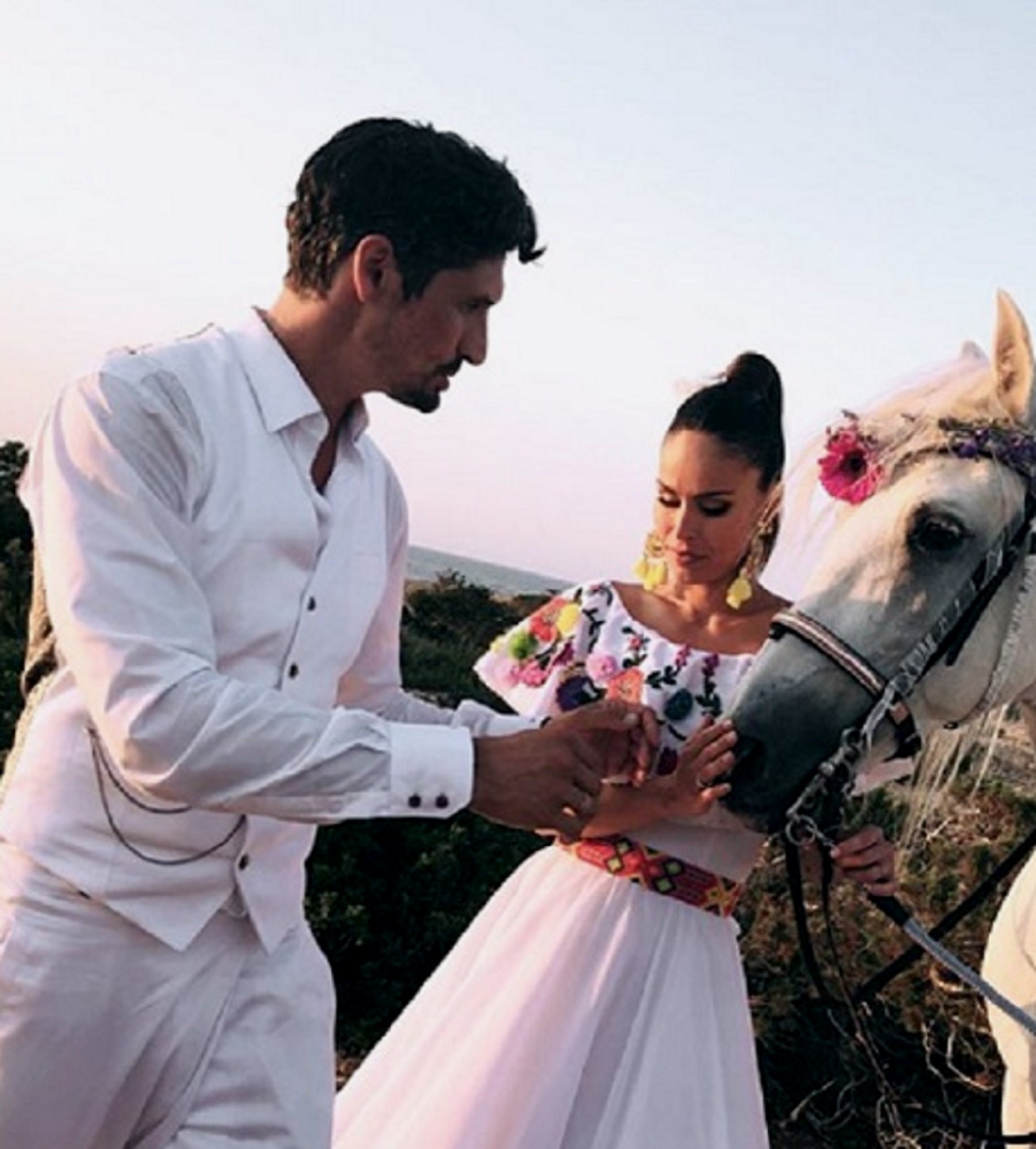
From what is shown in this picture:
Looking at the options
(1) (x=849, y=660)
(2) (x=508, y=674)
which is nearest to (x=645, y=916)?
(2) (x=508, y=674)

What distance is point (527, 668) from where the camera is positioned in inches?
126

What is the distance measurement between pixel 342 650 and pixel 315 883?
4.09 metres

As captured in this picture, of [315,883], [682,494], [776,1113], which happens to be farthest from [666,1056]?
[315,883]

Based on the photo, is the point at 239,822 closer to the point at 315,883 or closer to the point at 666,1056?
the point at 666,1056

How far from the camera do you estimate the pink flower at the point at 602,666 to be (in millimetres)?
3061

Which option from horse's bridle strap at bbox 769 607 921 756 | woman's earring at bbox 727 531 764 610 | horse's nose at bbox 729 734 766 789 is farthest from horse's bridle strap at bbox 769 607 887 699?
woman's earring at bbox 727 531 764 610

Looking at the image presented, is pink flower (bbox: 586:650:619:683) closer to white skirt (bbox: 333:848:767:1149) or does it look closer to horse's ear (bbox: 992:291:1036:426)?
white skirt (bbox: 333:848:767:1149)

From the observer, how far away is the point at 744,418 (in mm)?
3070

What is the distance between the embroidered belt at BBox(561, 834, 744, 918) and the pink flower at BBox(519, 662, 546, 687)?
1.12 ft

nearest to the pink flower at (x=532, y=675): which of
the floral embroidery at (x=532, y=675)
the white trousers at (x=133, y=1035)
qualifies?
the floral embroidery at (x=532, y=675)

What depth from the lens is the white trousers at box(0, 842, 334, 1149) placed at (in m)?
1.92

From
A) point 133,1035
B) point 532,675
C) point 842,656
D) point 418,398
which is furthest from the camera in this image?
point 532,675

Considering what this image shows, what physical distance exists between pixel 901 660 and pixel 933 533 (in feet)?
0.75

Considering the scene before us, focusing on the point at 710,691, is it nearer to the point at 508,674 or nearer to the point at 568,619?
the point at 568,619
